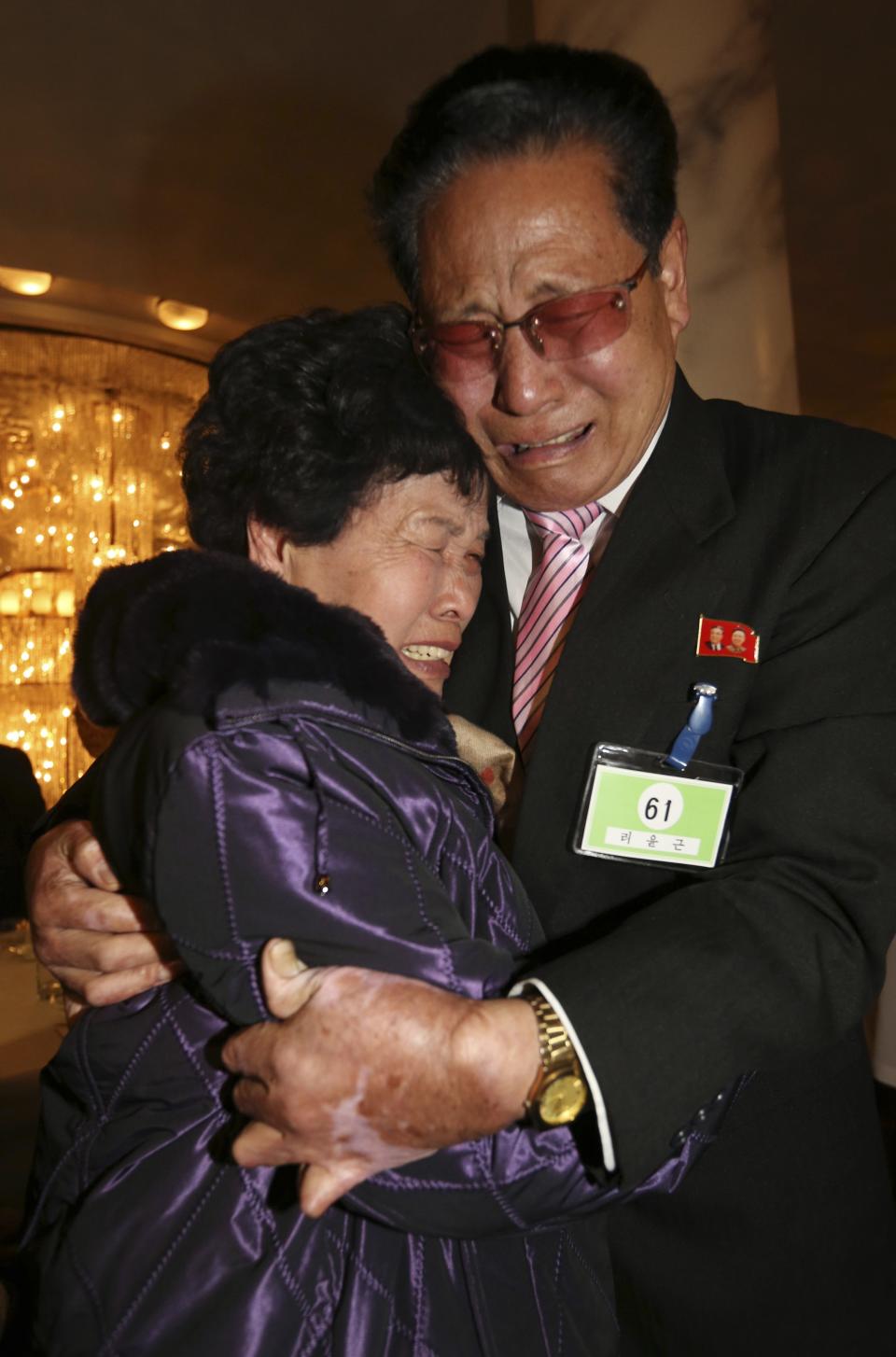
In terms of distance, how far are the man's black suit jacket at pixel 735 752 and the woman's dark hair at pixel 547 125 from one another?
26 centimetres

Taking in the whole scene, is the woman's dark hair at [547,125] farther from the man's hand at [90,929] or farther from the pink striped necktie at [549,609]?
the man's hand at [90,929]

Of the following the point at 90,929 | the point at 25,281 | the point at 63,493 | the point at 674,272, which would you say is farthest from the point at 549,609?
the point at 63,493

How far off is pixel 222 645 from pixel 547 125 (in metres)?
0.80

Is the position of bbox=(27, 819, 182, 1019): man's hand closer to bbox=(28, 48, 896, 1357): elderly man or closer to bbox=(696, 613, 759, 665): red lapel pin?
bbox=(28, 48, 896, 1357): elderly man

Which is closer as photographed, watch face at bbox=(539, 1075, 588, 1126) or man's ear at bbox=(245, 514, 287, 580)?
watch face at bbox=(539, 1075, 588, 1126)

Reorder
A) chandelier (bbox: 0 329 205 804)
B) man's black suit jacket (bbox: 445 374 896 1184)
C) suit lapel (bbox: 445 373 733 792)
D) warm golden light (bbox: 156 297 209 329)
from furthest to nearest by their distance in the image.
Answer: chandelier (bbox: 0 329 205 804) < warm golden light (bbox: 156 297 209 329) < suit lapel (bbox: 445 373 733 792) < man's black suit jacket (bbox: 445 374 896 1184)

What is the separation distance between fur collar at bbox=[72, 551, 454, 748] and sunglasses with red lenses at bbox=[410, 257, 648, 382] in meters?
0.47

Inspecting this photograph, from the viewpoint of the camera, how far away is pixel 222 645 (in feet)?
3.41

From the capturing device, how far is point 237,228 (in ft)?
19.4

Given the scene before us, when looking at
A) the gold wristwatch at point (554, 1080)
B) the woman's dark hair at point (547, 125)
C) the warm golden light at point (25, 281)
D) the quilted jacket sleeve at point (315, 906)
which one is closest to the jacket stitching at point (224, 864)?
the quilted jacket sleeve at point (315, 906)

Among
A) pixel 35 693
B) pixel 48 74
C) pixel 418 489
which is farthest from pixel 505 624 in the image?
pixel 35 693

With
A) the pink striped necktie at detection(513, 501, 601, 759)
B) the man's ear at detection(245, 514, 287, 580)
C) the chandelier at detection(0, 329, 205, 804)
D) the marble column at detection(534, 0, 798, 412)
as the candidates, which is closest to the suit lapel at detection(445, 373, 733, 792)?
the pink striped necktie at detection(513, 501, 601, 759)

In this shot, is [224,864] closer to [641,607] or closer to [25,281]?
[641,607]

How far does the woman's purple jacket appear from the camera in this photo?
98cm
